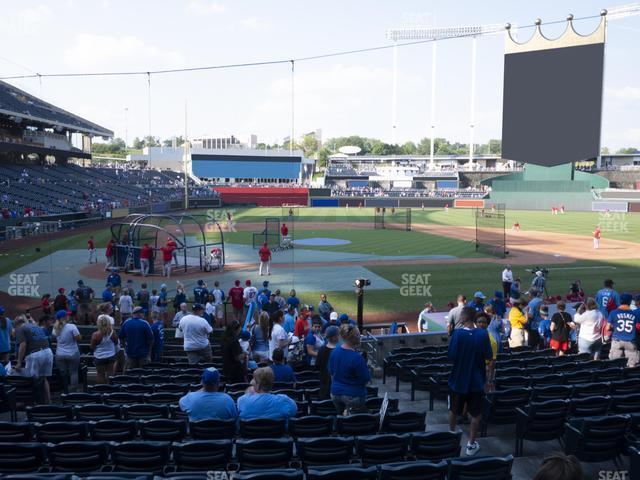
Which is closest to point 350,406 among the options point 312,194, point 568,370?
point 568,370

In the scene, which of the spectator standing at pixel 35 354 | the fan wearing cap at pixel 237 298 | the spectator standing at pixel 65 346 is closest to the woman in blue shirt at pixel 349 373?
the spectator standing at pixel 35 354

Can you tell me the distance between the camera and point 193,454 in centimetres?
529

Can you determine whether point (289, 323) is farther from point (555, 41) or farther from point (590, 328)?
point (555, 41)

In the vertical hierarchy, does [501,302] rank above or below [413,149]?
below

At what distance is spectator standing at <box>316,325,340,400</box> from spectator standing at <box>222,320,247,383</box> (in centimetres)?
177

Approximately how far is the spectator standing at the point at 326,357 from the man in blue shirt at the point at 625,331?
5740mm

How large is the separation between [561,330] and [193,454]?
8903mm

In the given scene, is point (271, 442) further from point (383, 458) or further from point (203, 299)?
point (203, 299)

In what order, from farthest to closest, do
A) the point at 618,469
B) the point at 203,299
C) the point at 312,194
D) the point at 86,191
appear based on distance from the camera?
the point at 312,194, the point at 86,191, the point at 203,299, the point at 618,469

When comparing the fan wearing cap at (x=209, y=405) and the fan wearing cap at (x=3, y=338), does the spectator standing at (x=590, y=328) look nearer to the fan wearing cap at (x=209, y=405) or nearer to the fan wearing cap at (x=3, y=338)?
the fan wearing cap at (x=209, y=405)

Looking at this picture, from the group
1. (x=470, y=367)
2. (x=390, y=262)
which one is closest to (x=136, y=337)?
(x=470, y=367)

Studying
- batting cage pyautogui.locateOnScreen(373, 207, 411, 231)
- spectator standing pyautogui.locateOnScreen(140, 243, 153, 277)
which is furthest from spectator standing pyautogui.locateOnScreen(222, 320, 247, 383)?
batting cage pyautogui.locateOnScreen(373, 207, 411, 231)

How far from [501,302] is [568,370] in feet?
16.2

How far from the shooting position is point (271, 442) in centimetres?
537
